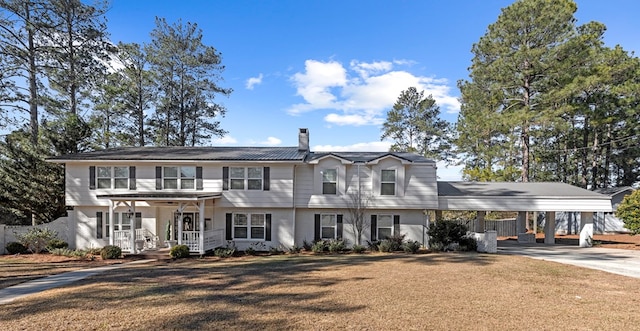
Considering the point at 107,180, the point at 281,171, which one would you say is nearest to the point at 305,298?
the point at 281,171

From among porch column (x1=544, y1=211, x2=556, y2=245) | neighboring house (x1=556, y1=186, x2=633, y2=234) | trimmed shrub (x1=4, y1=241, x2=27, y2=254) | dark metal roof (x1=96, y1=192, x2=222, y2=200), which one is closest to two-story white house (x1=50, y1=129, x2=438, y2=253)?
dark metal roof (x1=96, y1=192, x2=222, y2=200)

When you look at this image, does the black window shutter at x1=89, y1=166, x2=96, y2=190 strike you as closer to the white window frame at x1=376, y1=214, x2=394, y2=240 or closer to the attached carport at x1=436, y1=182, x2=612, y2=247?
the white window frame at x1=376, y1=214, x2=394, y2=240

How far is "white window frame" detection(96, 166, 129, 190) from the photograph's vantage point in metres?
18.1

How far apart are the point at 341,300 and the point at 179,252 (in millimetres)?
10498

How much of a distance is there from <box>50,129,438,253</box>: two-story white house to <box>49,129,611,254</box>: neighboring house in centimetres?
5

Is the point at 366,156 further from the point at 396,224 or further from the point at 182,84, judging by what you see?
the point at 182,84

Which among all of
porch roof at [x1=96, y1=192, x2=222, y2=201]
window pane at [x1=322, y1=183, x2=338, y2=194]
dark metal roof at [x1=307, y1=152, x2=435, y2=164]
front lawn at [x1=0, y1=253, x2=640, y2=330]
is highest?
dark metal roof at [x1=307, y1=152, x2=435, y2=164]

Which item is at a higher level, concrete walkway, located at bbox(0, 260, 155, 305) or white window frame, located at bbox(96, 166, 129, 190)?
white window frame, located at bbox(96, 166, 129, 190)

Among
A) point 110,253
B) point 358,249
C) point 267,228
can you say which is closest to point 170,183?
point 110,253

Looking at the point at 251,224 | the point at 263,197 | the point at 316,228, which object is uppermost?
the point at 263,197

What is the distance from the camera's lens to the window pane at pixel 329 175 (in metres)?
18.4

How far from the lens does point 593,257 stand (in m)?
15.2

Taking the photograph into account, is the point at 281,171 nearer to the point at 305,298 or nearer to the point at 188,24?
the point at 305,298

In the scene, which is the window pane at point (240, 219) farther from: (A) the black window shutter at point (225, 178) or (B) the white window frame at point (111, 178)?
(B) the white window frame at point (111, 178)
